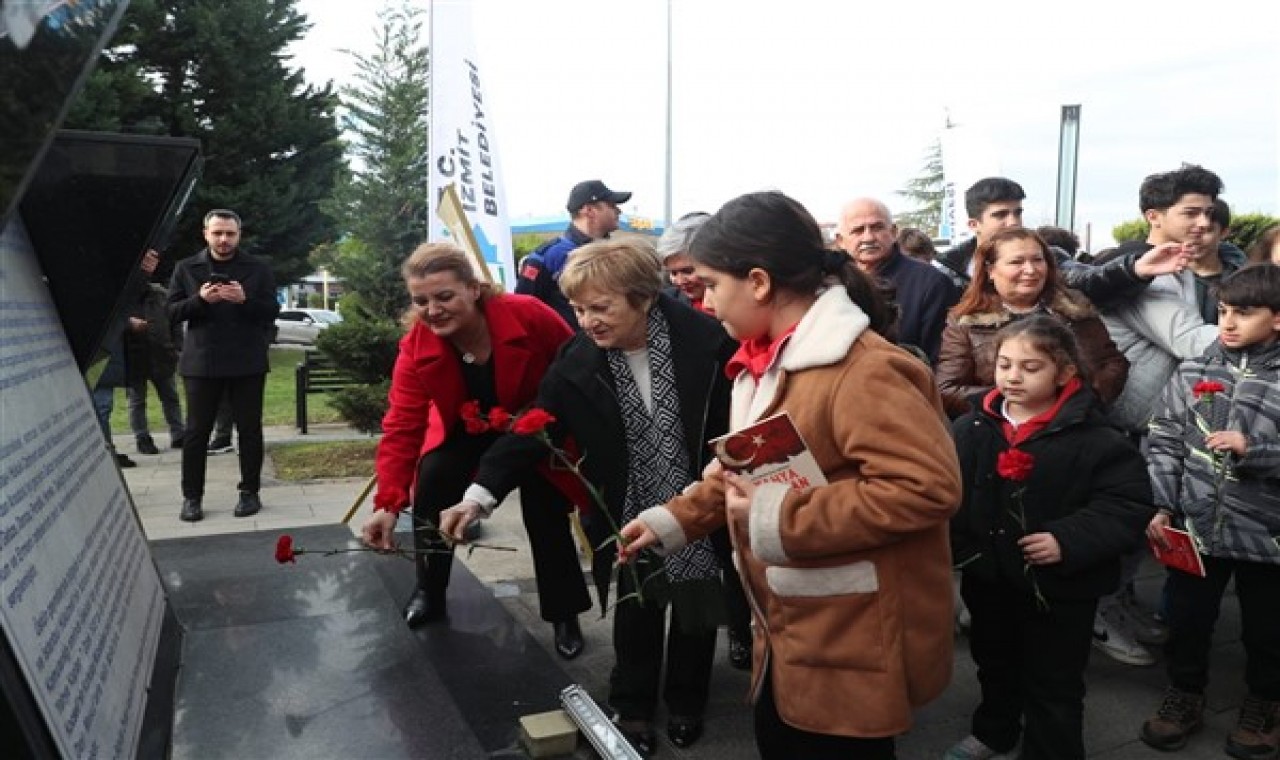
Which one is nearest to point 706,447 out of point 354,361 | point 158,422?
point 354,361

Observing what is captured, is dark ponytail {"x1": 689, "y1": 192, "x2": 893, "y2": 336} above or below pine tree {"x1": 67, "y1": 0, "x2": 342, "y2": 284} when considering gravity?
below

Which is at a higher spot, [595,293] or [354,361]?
[595,293]

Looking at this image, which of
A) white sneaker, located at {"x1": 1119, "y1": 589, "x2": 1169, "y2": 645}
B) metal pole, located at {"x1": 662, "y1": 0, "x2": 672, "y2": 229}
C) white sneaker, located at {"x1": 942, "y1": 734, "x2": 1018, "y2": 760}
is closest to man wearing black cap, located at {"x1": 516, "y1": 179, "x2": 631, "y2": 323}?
white sneaker, located at {"x1": 1119, "y1": 589, "x2": 1169, "y2": 645}

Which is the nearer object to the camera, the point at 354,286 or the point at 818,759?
the point at 818,759

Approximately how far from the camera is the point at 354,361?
9.30 meters

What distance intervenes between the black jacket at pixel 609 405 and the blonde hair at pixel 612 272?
0.17 m

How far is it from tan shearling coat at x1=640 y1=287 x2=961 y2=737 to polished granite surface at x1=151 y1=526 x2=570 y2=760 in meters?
1.04

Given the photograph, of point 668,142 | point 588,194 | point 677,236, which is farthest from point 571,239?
point 668,142

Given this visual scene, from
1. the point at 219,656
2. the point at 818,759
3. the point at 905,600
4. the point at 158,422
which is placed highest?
the point at 905,600

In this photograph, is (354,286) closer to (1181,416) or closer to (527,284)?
(527,284)

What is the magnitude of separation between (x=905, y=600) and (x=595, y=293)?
4.49ft

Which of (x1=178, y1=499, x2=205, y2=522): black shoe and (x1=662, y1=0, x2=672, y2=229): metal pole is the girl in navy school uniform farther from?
(x1=662, y1=0, x2=672, y2=229): metal pole

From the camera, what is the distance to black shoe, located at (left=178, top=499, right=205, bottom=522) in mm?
6211

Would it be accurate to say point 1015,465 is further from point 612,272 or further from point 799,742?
point 612,272
